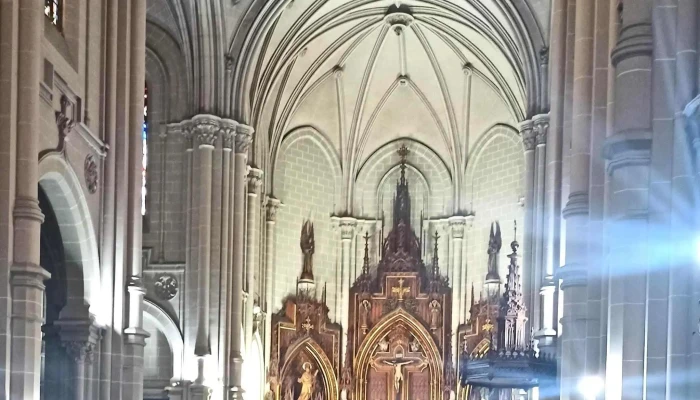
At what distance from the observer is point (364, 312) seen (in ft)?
142

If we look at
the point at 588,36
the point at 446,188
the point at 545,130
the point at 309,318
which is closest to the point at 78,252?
the point at 588,36

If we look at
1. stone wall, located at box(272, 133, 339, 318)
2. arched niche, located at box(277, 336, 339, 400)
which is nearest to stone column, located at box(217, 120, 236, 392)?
arched niche, located at box(277, 336, 339, 400)

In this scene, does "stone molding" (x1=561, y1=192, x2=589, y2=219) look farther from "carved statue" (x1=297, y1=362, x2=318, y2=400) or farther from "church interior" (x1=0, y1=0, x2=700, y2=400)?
"carved statue" (x1=297, y1=362, x2=318, y2=400)

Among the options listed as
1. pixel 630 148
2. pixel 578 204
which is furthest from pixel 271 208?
pixel 630 148

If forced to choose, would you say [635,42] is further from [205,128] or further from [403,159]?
[403,159]

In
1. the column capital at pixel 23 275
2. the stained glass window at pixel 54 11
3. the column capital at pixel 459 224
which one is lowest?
the column capital at pixel 23 275

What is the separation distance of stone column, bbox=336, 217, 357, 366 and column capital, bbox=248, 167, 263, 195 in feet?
21.6

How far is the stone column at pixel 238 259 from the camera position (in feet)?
110

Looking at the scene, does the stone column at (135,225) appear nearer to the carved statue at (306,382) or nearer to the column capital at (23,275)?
the column capital at (23,275)

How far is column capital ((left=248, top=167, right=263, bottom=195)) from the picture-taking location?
125 feet

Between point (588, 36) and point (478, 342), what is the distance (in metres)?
22.3

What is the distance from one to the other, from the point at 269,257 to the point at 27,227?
22.8 meters

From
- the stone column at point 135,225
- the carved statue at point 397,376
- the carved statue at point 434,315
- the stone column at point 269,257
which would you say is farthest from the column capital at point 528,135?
the stone column at point 135,225

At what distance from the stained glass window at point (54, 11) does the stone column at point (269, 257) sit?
19.4 metres
